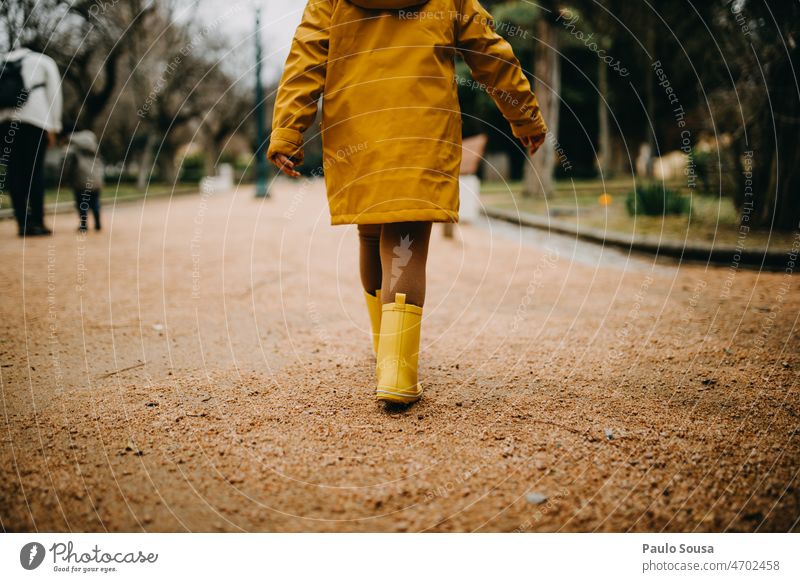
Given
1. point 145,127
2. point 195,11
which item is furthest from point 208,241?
point 145,127

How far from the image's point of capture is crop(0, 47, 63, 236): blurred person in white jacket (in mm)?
5410

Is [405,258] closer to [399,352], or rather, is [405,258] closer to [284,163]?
[399,352]

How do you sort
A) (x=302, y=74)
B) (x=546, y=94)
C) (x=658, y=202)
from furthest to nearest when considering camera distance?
(x=546, y=94), (x=658, y=202), (x=302, y=74)

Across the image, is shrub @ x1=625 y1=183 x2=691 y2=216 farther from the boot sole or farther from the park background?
the boot sole

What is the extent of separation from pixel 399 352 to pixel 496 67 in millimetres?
1064

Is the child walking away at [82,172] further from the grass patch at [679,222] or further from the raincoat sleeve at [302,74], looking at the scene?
the raincoat sleeve at [302,74]

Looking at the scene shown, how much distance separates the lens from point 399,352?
1.93m

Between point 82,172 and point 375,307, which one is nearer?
point 375,307

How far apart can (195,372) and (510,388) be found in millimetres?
1325

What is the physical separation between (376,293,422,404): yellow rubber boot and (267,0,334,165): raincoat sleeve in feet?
2.22

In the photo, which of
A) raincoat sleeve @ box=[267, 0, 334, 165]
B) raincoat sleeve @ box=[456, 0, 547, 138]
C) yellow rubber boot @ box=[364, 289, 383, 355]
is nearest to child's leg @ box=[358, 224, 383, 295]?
yellow rubber boot @ box=[364, 289, 383, 355]

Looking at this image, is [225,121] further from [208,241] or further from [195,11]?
[208,241]

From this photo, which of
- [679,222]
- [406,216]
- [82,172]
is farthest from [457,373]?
[82,172]

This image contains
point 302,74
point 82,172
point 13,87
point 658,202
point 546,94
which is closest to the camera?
point 302,74
